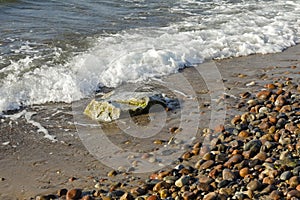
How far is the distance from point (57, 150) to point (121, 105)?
1263mm

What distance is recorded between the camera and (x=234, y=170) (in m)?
4.30

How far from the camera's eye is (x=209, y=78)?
7469 mm

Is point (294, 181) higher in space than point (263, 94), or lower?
lower

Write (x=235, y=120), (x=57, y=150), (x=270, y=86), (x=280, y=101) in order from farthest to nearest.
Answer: (x=270, y=86) < (x=280, y=101) < (x=235, y=120) < (x=57, y=150)

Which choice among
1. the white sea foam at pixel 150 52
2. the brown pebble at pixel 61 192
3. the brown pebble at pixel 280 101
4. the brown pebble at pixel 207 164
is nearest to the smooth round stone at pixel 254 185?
the brown pebble at pixel 207 164

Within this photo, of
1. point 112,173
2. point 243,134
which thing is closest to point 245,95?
point 243,134

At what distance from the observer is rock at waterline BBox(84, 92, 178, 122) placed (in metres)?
6.00

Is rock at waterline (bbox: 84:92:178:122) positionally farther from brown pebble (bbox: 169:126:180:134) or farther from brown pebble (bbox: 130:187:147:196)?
brown pebble (bbox: 130:187:147:196)

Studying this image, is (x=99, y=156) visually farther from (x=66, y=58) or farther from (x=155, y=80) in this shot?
(x=66, y=58)

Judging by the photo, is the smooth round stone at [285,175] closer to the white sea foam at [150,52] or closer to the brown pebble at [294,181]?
the brown pebble at [294,181]

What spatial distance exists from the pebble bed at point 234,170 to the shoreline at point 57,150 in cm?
21

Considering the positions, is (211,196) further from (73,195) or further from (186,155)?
(73,195)

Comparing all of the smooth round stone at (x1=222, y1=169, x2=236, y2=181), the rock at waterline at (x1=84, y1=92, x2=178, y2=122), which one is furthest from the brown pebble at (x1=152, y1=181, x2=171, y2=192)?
the rock at waterline at (x1=84, y1=92, x2=178, y2=122)

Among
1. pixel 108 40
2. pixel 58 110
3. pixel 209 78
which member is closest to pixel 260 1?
pixel 108 40
